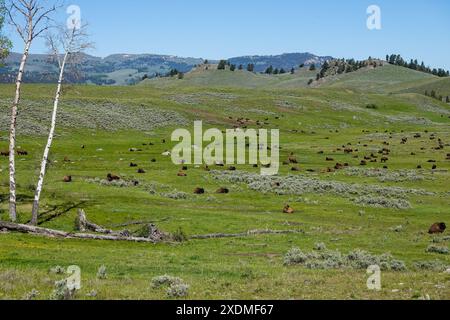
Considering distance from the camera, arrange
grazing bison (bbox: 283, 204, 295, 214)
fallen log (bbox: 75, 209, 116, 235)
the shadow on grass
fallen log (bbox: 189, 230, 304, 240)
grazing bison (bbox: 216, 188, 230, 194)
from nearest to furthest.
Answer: fallen log (bbox: 75, 209, 116, 235)
fallen log (bbox: 189, 230, 304, 240)
the shadow on grass
grazing bison (bbox: 283, 204, 295, 214)
grazing bison (bbox: 216, 188, 230, 194)

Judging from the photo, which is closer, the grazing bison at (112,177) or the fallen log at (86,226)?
the fallen log at (86,226)

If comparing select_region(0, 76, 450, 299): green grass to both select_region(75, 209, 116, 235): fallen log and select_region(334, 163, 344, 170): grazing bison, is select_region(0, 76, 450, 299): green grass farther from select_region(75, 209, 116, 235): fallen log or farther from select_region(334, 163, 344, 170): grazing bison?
select_region(334, 163, 344, 170): grazing bison

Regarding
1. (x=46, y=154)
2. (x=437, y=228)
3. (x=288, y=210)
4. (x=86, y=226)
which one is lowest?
(x=288, y=210)

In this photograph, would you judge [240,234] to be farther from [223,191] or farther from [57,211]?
[223,191]

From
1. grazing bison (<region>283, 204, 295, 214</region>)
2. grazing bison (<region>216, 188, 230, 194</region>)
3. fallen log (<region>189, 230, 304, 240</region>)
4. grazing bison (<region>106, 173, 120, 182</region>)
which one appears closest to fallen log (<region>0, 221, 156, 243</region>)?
fallen log (<region>189, 230, 304, 240</region>)

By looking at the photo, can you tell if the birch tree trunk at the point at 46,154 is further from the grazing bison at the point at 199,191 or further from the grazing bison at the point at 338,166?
the grazing bison at the point at 338,166

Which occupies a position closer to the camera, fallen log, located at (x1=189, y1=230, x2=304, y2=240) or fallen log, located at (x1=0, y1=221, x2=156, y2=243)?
fallen log, located at (x1=0, y1=221, x2=156, y2=243)

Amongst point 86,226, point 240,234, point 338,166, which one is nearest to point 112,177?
point 86,226

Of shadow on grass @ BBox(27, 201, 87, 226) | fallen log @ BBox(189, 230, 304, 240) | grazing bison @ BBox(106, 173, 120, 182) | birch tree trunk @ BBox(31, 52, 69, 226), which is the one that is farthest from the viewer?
grazing bison @ BBox(106, 173, 120, 182)

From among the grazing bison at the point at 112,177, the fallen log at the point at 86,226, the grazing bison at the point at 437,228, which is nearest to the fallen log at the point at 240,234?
the fallen log at the point at 86,226

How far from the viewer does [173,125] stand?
114125mm

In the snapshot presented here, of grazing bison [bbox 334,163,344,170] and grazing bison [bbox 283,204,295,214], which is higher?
grazing bison [bbox 334,163,344,170]

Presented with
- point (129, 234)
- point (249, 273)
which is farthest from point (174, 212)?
point (249, 273)
